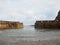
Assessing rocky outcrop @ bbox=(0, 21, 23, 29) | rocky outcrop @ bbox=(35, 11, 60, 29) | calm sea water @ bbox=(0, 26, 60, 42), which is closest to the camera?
calm sea water @ bbox=(0, 26, 60, 42)

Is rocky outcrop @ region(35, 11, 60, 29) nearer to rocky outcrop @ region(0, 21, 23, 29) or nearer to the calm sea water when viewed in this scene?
rocky outcrop @ region(0, 21, 23, 29)

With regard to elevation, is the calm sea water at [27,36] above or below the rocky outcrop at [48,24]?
above

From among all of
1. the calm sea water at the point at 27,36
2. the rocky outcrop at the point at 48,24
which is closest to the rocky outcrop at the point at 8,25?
the rocky outcrop at the point at 48,24

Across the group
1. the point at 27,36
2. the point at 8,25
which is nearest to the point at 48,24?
the point at 8,25

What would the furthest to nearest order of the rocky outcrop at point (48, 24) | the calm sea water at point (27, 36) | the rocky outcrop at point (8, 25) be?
1. the rocky outcrop at point (8, 25)
2. the rocky outcrop at point (48, 24)
3. the calm sea water at point (27, 36)

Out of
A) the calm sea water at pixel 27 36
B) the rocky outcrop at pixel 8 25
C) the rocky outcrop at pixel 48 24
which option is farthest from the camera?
the rocky outcrop at pixel 8 25

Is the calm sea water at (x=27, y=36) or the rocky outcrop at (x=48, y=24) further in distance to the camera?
the rocky outcrop at (x=48, y=24)

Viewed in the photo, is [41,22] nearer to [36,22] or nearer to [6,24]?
[36,22]

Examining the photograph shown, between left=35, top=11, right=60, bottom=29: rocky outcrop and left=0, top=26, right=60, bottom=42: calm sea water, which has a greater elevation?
left=0, top=26, right=60, bottom=42: calm sea water

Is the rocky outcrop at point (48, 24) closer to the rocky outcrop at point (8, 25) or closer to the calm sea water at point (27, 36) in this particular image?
the rocky outcrop at point (8, 25)

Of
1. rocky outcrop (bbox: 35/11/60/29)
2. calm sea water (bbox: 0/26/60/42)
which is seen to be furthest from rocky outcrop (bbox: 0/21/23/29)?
calm sea water (bbox: 0/26/60/42)

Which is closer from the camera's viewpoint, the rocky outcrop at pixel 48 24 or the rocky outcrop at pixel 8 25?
the rocky outcrop at pixel 48 24

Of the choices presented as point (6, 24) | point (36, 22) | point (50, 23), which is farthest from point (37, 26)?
point (6, 24)

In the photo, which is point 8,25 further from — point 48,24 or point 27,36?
point 27,36
